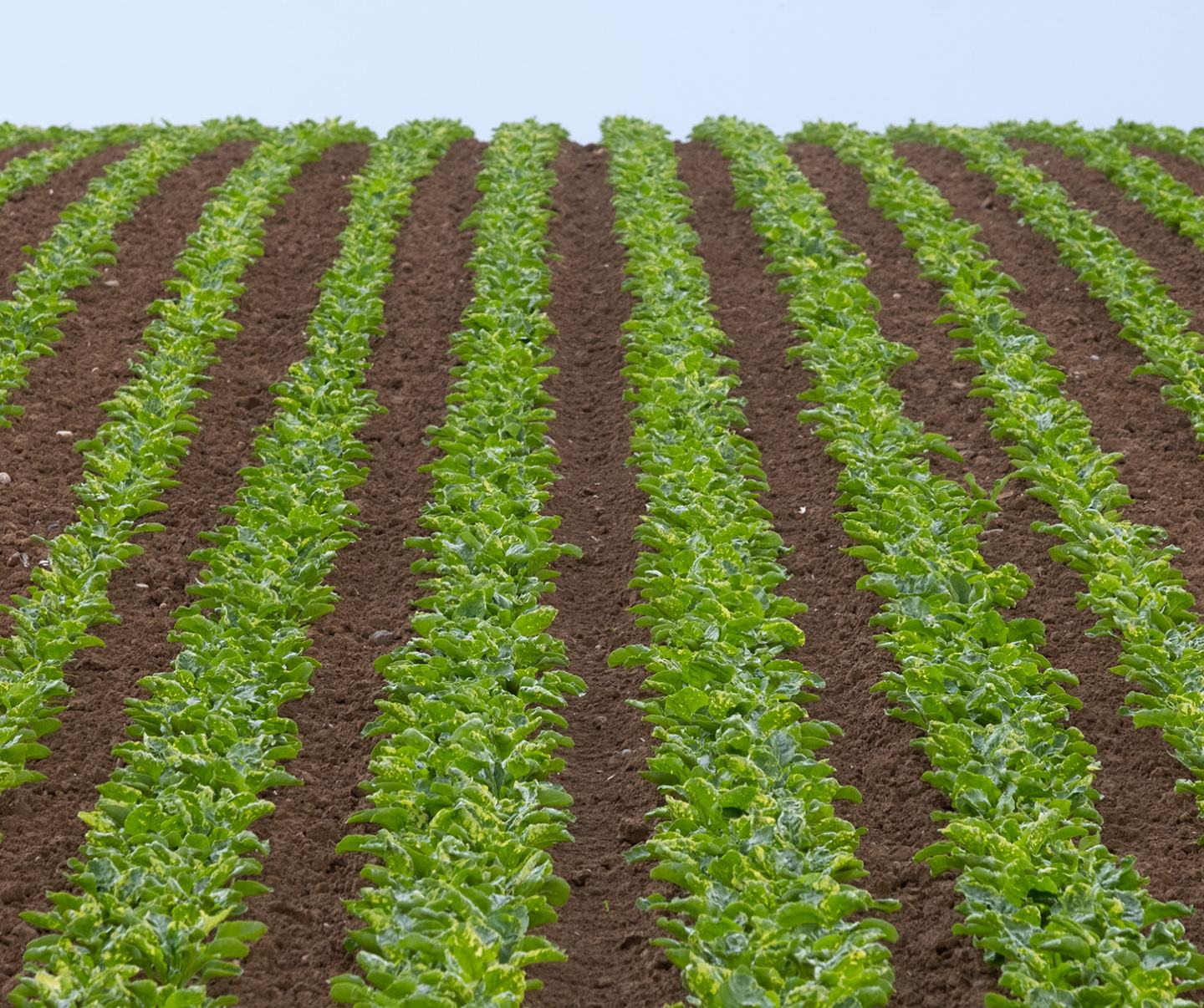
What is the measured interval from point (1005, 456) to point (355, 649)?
4.55 metres

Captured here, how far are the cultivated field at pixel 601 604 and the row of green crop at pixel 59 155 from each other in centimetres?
87

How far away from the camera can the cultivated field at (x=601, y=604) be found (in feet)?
17.6

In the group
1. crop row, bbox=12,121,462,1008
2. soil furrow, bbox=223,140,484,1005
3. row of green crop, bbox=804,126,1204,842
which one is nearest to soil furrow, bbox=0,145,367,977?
crop row, bbox=12,121,462,1008

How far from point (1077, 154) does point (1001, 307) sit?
639 centimetres

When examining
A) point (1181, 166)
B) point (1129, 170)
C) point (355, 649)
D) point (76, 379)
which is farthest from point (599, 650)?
point (1181, 166)

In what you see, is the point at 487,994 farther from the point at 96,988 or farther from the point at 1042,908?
the point at 1042,908

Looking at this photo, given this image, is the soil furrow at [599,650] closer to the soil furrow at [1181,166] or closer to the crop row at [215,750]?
the crop row at [215,750]

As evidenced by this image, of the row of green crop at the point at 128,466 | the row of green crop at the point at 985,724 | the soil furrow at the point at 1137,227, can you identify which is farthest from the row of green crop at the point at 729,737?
the soil furrow at the point at 1137,227

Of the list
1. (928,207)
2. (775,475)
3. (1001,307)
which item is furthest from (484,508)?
(928,207)

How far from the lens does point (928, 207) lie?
14.1 meters

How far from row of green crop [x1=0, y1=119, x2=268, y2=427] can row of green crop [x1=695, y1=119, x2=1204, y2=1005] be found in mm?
5980

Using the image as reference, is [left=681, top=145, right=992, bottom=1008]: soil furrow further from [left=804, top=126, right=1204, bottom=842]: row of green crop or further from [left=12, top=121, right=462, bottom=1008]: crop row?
[left=12, top=121, right=462, bottom=1008]: crop row

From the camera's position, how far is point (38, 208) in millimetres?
14242

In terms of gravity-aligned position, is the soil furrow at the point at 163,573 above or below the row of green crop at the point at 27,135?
below
